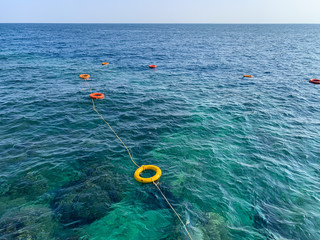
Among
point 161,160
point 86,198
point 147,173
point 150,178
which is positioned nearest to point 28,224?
point 86,198

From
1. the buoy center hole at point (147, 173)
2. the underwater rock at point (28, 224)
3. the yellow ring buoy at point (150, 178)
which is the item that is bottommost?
the buoy center hole at point (147, 173)

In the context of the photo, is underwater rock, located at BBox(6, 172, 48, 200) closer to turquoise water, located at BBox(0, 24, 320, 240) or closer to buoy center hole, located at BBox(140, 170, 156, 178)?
turquoise water, located at BBox(0, 24, 320, 240)

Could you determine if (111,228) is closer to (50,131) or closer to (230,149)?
(230,149)

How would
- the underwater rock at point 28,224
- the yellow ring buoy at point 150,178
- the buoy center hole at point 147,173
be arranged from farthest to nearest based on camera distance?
the buoy center hole at point 147,173 → the yellow ring buoy at point 150,178 → the underwater rock at point 28,224

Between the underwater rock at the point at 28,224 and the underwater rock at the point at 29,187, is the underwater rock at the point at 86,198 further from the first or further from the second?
the underwater rock at the point at 29,187

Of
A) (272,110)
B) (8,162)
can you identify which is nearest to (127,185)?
(8,162)

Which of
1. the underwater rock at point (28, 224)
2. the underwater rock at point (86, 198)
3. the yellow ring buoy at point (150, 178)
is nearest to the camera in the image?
the underwater rock at point (28, 224)

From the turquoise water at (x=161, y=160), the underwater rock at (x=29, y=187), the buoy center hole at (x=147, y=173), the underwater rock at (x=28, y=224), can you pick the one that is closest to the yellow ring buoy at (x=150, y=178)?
the buoy center hole at (x=147, y=173)
